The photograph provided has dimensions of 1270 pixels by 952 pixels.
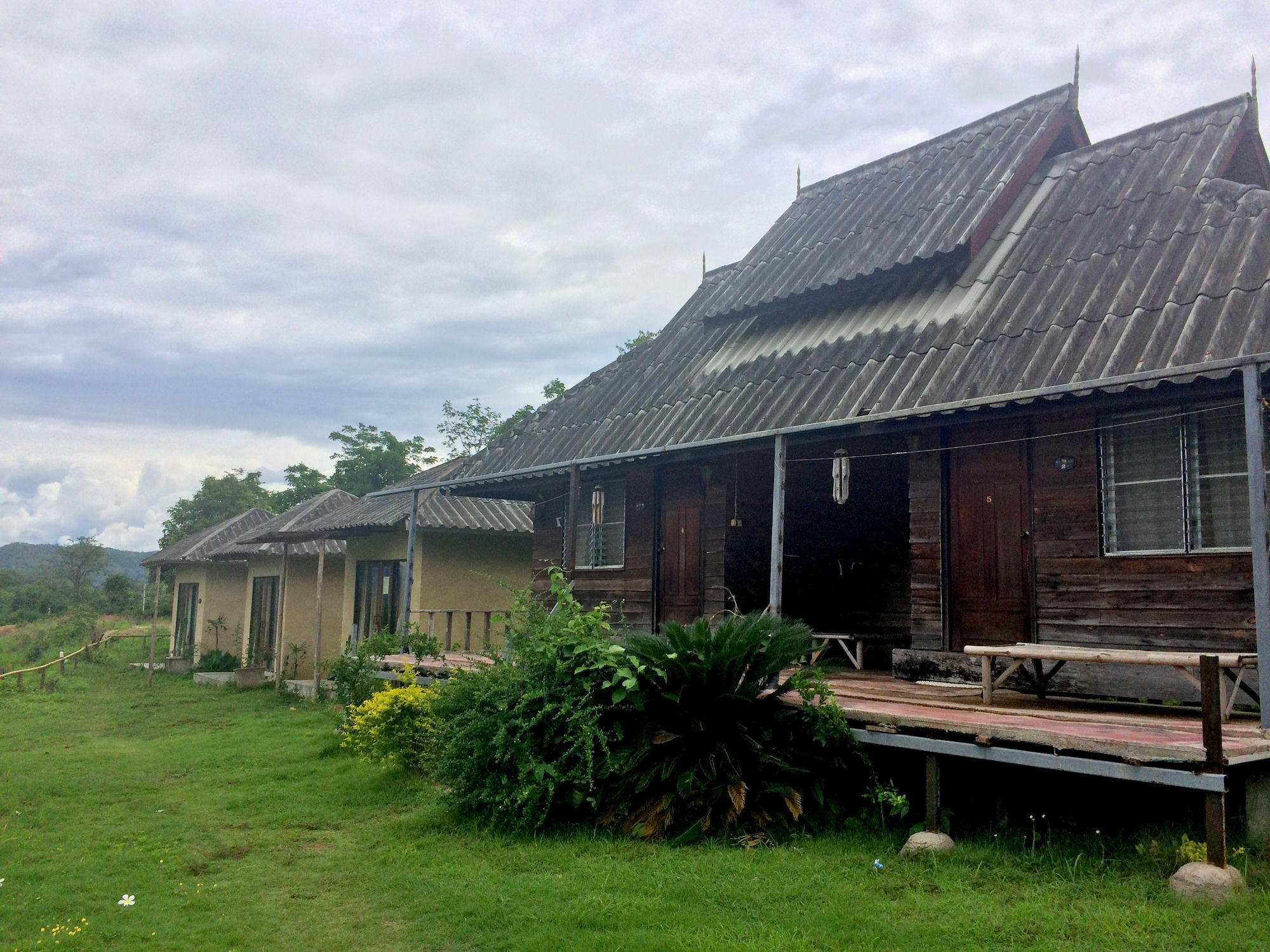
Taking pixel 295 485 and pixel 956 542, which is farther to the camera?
pixel 295 485

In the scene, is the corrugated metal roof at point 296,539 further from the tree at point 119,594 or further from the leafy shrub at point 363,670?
the tree at point 119,594

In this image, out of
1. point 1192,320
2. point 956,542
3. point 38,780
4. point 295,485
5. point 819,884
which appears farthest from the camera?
point 295,485

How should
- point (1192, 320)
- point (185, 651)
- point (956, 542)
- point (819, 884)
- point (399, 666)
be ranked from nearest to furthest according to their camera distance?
point (819, 884)
point (1192, 320)
point (956, 542)
point (399, 666)
point (185, 651)

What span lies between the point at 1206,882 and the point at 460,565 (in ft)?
51.8

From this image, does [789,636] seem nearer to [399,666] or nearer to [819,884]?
[819,884]

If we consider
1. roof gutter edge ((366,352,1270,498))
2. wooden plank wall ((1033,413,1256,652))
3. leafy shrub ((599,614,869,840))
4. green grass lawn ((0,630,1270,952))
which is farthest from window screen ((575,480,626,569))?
leafy shrub ((599,614,869,840))

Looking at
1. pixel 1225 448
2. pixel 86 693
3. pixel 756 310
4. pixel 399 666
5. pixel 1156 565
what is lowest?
pixel 86 693

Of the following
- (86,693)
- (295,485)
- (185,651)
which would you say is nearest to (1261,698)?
(86,693)

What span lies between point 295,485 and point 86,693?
23.9 meters

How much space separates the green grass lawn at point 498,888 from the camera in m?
5.04

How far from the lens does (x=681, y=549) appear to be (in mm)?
13633

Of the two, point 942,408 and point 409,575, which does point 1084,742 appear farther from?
point 409,575

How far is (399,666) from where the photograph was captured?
13.6 m

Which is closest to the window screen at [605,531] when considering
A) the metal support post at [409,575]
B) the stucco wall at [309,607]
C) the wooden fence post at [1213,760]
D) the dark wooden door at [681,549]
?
the dark wooden door at [681,549]
